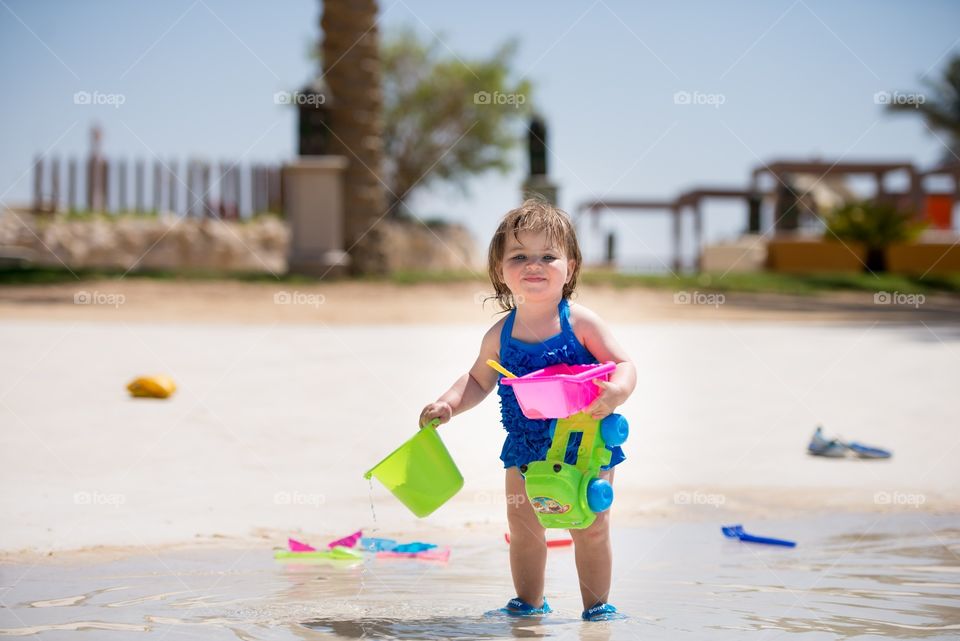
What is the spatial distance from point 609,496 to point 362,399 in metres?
4.42

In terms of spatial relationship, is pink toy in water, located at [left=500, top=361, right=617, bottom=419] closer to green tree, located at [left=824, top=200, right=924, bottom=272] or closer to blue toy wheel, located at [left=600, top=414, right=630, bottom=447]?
blue toy wheel, located at [left=600, top=414, right=630, bottom=447]

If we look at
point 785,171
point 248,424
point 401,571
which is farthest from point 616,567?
point 785,171

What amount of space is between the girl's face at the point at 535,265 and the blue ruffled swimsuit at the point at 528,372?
12 cm

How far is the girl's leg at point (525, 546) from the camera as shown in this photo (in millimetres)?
3582

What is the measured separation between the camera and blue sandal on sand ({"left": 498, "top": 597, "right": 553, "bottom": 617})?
352 cm

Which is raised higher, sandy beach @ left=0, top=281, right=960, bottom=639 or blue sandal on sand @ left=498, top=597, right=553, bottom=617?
sandy beach @ left=0, top=281, right=960, bottom=639

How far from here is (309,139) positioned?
68.5 ft

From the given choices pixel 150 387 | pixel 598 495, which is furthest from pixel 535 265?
pixel 150 387

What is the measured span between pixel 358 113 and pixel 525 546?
1693 centimetres

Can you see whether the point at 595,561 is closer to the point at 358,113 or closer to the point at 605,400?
the point at 605,400

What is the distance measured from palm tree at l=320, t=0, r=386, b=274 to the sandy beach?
8.64m

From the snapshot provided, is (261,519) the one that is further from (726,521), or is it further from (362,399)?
(362,399)

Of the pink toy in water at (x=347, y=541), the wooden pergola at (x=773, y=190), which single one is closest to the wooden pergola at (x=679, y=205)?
the wooden pergola at (x=773, y=190)

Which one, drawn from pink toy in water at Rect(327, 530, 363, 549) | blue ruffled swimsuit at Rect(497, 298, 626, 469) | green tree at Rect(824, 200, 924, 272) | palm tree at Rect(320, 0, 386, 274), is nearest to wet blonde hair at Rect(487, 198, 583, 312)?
blue ruffled swimsuit at Rect(497, 298, 626, 469)
